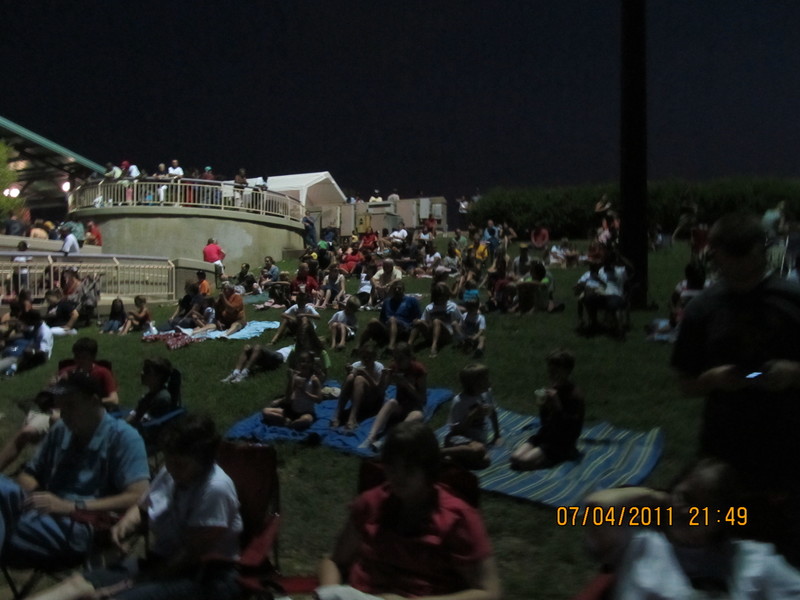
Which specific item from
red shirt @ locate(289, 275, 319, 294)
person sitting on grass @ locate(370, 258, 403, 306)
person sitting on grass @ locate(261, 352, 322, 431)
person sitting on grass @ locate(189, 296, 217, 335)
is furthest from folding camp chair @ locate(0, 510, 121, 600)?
red shirt @ locate(289, 275, 319, 294)

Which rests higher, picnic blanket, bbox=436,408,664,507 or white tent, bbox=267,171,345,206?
white tent, bbox=267,171,345,206

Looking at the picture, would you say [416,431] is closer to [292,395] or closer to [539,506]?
[539,506]

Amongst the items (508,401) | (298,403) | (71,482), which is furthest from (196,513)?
(508,401)

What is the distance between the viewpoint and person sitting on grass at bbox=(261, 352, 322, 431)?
8.07 m

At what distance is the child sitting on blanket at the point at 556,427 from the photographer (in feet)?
21.1

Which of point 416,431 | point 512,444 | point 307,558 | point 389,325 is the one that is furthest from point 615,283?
point 416,431

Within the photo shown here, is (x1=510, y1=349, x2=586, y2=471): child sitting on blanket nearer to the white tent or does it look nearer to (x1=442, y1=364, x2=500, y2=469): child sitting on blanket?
(x1=442, y1=364, x2=500, y2=469): child sitting on blanket

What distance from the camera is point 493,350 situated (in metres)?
10.6

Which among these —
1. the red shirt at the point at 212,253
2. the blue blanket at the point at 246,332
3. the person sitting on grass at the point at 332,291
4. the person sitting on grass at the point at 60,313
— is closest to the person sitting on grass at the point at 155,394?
the blue blanket at the point at 246,332

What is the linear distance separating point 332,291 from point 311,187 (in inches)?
960

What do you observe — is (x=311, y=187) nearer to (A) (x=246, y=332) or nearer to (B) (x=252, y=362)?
(A) (x=246, y=332)

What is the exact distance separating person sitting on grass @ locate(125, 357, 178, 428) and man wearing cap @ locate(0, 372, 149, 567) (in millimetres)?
2525

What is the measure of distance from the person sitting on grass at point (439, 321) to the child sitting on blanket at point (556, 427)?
14.2 ft

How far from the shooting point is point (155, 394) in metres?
7.13
